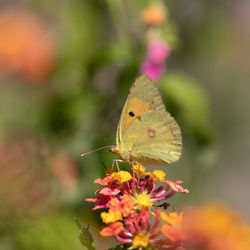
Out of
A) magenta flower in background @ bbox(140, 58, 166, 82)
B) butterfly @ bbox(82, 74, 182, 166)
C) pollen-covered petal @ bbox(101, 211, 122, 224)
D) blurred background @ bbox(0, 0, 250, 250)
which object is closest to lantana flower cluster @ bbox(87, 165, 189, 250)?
→ pollen-covered petal @ bbox(101, 211, 122, 224)

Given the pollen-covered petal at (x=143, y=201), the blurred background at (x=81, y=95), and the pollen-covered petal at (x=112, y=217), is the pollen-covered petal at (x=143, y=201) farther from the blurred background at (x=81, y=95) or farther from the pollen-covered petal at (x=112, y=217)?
the blurred background at (x=81, y=95)

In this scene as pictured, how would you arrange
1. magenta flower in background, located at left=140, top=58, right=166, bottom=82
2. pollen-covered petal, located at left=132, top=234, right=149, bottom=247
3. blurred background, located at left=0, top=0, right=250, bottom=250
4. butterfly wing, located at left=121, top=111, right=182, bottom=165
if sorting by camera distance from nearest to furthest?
1. pollen-covered petal, located at left=132, top=234, right=149, bottom=247
2. butterfly wing, located at left=121, top=111, right=182, bottom=165
3. blurred background, located at left=0, top=0, right=250, bottom=250
4. magenta flower in background, located at left=140, top=58, right=166, bottom=82

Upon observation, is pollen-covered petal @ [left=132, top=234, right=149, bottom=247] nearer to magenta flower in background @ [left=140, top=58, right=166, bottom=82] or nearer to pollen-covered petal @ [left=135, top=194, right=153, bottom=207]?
pollen-covered petal @ [left=135, top=194, right=153, bottom=207]

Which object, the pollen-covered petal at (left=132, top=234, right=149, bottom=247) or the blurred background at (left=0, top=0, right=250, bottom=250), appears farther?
the blurred background at (left=0, top=0, right=250, bottom=250)

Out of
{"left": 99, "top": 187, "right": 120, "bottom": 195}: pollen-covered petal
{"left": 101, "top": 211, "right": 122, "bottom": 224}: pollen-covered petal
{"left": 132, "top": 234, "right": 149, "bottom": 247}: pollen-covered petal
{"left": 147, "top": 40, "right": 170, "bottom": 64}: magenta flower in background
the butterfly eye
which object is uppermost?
{"left": 147, "top": 40, "right": 170, "bottom": 64}: magenta flower in background

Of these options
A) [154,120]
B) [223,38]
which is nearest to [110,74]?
[223,38]

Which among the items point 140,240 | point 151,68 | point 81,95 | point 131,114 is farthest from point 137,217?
point 81,95
